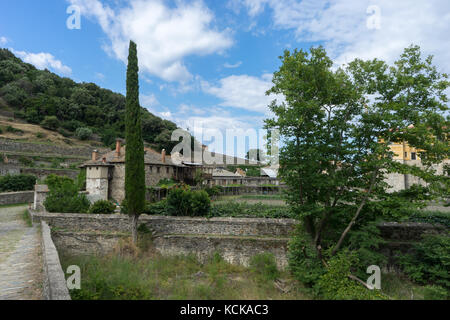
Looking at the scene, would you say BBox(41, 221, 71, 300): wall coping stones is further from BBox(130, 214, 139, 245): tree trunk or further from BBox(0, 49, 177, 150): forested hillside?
BBox(0, 49, 177, 150): forested hillside

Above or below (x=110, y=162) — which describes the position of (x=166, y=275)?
below

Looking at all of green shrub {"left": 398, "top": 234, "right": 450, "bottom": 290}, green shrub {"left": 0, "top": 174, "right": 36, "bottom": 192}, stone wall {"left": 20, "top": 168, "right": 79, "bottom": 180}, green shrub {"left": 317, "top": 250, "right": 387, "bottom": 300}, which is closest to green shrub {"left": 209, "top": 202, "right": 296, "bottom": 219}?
green shrub {"left": 317, "top": 250, "right": 387, "bottom": 300}

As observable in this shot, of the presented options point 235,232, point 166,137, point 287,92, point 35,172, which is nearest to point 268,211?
point 235,232

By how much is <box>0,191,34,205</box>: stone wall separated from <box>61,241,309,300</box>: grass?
16.8 meters

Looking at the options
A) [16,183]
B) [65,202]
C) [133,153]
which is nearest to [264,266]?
[133,153]

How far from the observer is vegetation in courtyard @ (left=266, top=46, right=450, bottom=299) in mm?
9680

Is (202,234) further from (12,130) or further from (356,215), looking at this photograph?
(12,130)

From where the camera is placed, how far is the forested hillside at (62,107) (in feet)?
194

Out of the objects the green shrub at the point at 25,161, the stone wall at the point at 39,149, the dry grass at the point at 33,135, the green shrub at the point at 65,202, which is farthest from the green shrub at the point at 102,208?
the dry grass at the point at 33,135

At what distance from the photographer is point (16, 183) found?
26.0 metres

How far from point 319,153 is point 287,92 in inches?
118

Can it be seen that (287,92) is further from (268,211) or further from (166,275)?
(166,275)

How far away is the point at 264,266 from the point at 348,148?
7292mm

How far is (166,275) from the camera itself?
11.9m
